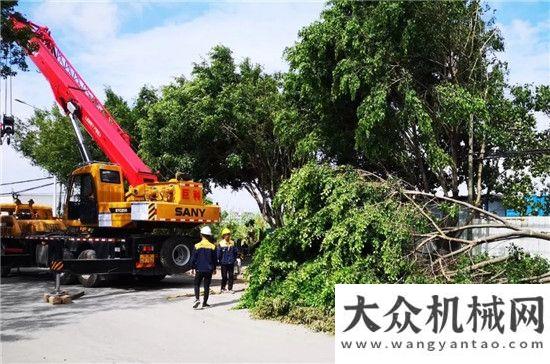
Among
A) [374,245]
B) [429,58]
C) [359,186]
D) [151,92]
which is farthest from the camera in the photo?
[151,92]

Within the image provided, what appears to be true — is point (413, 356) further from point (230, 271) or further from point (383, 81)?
point (230, 271)

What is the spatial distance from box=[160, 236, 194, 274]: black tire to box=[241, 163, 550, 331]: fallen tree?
4.38 m

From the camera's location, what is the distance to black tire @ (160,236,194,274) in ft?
47.5

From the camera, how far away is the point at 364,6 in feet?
39.7

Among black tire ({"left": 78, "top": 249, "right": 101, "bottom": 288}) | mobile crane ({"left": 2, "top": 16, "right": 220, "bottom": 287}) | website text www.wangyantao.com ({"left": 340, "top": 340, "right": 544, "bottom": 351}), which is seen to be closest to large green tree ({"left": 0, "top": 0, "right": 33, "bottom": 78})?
mobile crane ({"left": 2, "top": 16, "right": 220, "bottom": 287})

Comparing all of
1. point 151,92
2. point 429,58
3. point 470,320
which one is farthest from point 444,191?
point 151,92

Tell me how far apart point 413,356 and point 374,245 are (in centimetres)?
432

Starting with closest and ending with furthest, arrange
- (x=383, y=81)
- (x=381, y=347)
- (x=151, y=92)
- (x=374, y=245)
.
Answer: (x=381, y=347) → (x=374, y=245) → (x=383, y=81) → (x=151, y=92)

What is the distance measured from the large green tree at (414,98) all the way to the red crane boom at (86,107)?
414cm

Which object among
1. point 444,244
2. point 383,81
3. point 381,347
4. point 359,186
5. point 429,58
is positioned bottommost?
point 381,347

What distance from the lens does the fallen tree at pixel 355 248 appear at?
28.7 ft

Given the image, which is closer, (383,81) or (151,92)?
(383,81)

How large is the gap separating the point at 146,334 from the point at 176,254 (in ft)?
21.6

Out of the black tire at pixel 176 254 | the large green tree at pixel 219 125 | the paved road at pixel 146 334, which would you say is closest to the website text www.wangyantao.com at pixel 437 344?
the paved road at pixel 146 334
